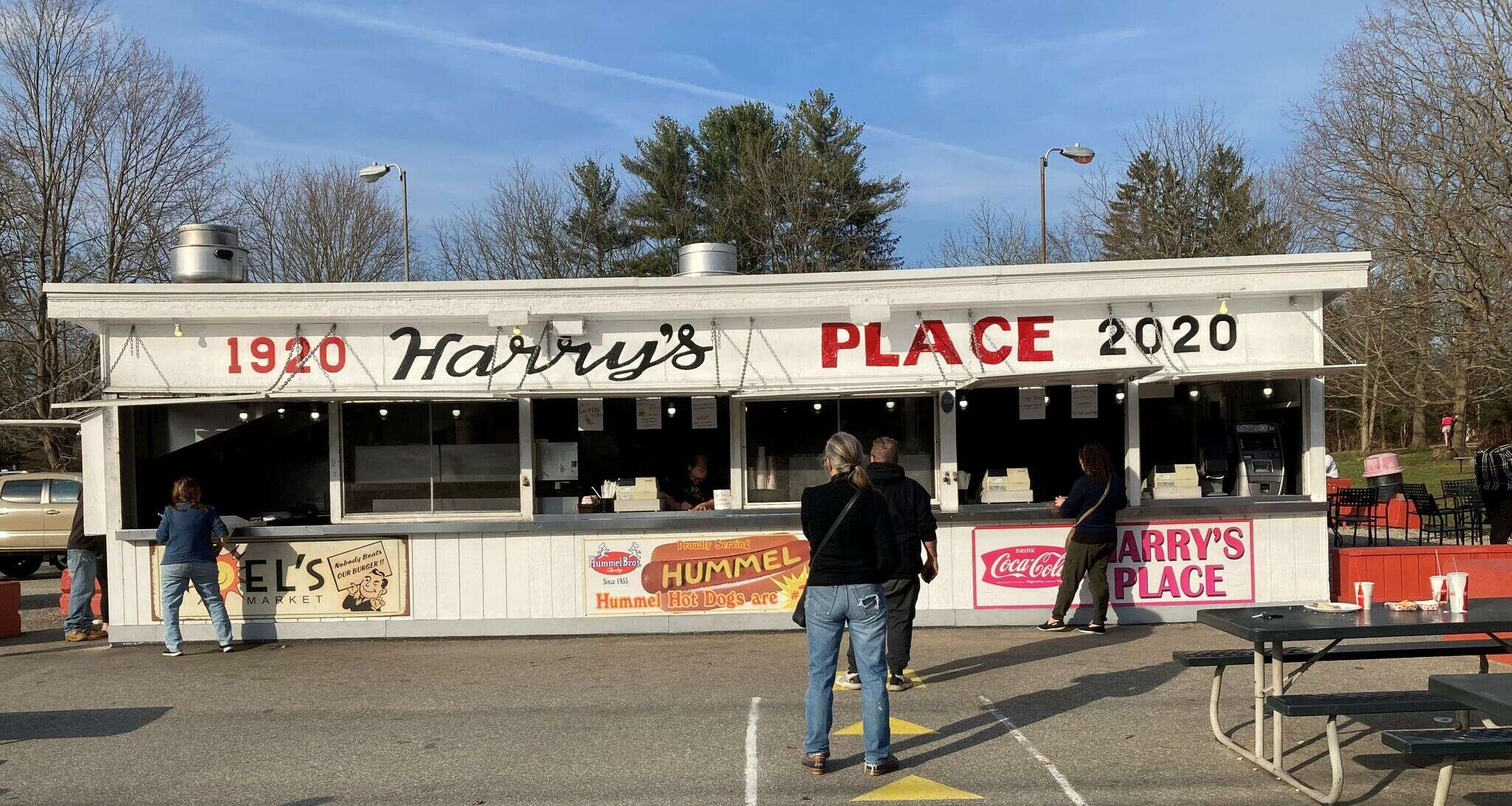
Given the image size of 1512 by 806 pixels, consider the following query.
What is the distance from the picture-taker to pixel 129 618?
10.4 metres

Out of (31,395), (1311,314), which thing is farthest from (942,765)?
(31,395)

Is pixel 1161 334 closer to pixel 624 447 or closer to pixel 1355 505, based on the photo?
pixel 624 447

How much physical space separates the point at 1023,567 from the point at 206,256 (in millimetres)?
8341

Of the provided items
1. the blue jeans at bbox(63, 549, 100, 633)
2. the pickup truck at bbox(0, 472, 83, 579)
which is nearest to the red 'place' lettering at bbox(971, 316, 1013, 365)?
the blue jeans at bbox(63, 549, 100, 633)

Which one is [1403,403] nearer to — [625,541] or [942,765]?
[625,541]

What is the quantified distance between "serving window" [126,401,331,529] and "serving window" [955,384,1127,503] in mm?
6042

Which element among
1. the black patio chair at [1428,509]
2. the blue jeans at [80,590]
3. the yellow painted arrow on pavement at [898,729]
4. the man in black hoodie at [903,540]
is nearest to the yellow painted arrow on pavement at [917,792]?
the yellow painted arrow on pavement at [898,729]

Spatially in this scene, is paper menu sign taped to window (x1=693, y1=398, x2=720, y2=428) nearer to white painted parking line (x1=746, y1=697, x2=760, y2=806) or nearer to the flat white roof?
the flat white roof

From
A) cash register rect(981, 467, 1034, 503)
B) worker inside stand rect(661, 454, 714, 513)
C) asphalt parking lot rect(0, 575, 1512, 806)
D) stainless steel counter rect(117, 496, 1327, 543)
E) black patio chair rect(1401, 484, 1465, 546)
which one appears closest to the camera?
asphalt parking lot rect(0, 575, 1512, 806)

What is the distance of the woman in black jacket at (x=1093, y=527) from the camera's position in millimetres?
9719

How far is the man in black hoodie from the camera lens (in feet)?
25.8

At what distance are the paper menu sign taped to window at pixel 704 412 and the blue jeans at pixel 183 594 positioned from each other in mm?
4415

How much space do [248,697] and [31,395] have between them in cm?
2208

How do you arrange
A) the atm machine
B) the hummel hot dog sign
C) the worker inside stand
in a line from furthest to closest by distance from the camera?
1. the worker inside stand
2. the atm machine
3. the hummel hot dog sign
